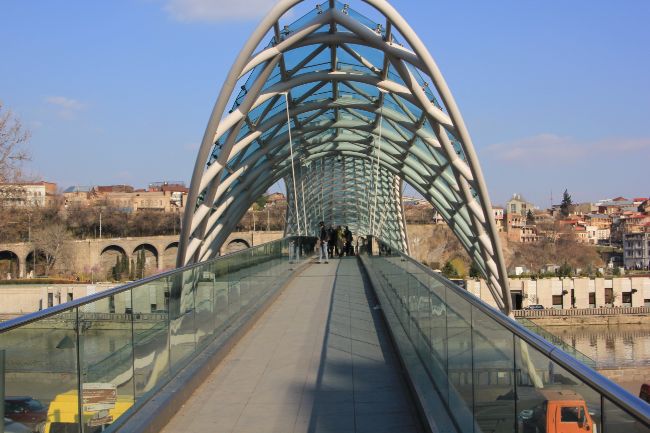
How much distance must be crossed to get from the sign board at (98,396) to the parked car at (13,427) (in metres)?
0.98

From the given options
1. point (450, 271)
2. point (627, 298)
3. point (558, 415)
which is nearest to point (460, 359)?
point (558, 415)

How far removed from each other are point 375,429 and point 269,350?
385 cm

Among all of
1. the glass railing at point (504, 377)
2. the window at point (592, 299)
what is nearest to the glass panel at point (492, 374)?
the glass railing at point (504, 377)

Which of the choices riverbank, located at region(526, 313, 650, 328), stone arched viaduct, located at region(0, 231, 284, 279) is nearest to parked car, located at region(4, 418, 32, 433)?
riverbank, located at region(526, 313, 650, 328)

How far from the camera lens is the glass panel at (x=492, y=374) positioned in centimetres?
433

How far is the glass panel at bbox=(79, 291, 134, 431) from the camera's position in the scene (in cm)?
539

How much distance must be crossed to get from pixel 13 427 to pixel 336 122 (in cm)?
3595

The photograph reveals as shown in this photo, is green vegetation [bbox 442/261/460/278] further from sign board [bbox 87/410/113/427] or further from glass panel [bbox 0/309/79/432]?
glass panel [bbox 0/309/79/432]

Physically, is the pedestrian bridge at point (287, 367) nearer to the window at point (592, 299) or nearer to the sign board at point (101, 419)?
the sign board at point (101, 419)

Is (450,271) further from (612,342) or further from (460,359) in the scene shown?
(460,359)

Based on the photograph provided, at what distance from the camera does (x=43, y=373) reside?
458 centimetres

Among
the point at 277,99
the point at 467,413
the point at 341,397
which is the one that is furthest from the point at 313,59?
the point at 467,413

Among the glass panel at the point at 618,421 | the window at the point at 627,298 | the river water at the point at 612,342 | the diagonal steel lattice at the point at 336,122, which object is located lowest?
the river water at the point at 612,342

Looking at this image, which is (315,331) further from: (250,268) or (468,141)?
(468,141)
